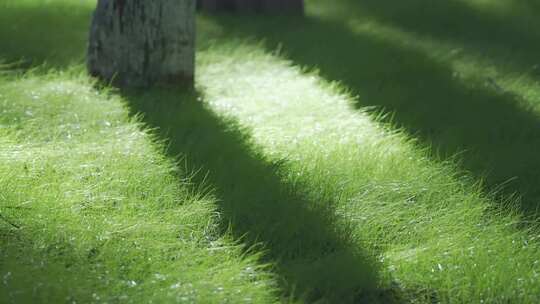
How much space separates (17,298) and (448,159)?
2.01m

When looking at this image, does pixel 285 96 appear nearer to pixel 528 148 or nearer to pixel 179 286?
pixel 528 148

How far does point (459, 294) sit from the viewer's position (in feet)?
8.48

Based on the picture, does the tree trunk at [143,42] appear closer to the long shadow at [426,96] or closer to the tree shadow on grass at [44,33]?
the tree shadow on grass at [44,33]

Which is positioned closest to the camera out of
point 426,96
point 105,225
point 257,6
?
point 105,225

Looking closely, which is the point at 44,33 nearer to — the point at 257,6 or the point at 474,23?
the point at 257,6

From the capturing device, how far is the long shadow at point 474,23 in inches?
213

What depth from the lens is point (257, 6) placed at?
6246 mm

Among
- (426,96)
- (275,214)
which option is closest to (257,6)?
(426,96)

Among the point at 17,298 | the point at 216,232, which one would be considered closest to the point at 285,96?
the point at 216,232

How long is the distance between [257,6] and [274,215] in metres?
3.48

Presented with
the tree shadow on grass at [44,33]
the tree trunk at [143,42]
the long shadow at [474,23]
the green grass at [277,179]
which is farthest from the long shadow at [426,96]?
the tree shadow on grass at [44,33]

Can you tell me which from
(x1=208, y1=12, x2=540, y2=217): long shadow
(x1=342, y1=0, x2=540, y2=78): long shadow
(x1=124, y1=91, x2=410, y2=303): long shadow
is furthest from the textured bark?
(x1=124, y1=91, x2=410, y2=303): long shadow

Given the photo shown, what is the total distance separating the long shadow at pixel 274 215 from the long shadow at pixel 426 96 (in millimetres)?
802

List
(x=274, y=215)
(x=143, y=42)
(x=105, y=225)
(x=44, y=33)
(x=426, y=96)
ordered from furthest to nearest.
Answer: (x=44, y=33) → (x=426, y=96) → (x=143, y=42) → (x=274, y=215) → (x=105, y=225)
